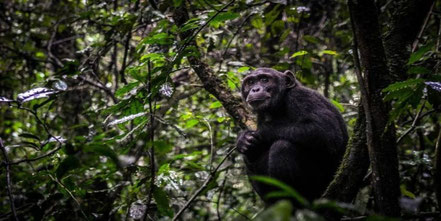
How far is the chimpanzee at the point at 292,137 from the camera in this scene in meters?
4.39

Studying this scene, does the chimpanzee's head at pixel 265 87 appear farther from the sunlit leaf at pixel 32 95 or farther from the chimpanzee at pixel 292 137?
the sunlit leaf at pixel 32 95

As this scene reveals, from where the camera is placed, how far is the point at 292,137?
4484mm

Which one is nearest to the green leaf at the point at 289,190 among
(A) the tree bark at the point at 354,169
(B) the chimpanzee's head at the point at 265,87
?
(A) the tree bark at the point at 354,169

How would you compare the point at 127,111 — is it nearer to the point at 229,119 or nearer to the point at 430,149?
the point at 229,119

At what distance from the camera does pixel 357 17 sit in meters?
2.73

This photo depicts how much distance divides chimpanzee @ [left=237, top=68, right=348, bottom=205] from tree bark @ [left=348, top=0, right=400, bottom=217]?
165cm

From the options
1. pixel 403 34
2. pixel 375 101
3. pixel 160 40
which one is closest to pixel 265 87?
pixel 160 40

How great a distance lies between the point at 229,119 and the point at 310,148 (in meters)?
1.24

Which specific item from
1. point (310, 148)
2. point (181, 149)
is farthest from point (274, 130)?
point (181, 149)

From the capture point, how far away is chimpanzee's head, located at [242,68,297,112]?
191 inches

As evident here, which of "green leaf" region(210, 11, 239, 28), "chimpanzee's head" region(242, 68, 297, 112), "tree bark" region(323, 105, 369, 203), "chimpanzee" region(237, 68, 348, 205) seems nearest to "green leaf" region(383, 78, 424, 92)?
"tree bark" region(323, 105, 369, 203)

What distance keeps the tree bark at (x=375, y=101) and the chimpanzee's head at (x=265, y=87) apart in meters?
2.12

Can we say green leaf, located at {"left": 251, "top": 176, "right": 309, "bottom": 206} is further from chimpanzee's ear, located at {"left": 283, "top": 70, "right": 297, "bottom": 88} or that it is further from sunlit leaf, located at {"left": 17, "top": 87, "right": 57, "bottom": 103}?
chimpanzee's ear, located at {"left": 283, "top": 70, "right": 297, "bottom": 88}

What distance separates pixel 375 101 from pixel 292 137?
5.92ft
